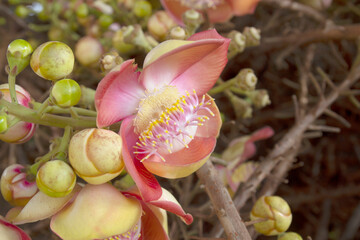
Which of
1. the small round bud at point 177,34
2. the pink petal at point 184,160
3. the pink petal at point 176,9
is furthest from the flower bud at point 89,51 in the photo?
the pink petal at point 184,160

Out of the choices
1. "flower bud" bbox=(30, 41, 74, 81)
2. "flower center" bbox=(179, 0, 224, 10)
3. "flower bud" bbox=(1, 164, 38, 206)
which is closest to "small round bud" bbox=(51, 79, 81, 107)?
"flower bud" bbox=(30, 41, 74, 81)

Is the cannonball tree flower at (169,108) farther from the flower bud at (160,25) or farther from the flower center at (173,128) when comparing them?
the flower bud at (160,25)

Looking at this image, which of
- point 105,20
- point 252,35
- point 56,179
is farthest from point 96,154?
point 105,20

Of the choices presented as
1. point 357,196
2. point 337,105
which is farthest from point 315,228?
point 337,105

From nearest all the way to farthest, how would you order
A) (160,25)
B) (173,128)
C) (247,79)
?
(173,128), (247,79), (160,25)

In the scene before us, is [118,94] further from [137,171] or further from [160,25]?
[160,25]
